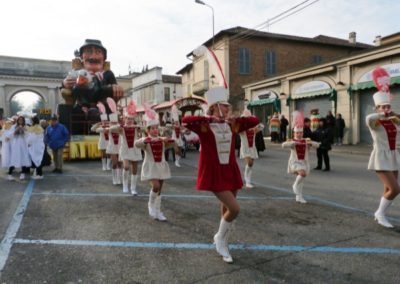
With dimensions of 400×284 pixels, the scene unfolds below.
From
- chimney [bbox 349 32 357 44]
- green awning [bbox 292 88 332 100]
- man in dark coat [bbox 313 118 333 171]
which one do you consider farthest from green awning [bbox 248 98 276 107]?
chimney [bbox 349 32 357 44]

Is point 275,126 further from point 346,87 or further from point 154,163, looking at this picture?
point 154,163

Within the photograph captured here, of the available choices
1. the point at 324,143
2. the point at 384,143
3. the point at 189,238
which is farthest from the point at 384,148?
the point at 324,143

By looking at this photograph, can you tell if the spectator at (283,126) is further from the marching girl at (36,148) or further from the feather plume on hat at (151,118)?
the feather plume on hat at (151,118)

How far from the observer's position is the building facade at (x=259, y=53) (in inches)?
1307

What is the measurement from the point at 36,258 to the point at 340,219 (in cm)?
452

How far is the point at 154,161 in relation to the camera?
6.18m

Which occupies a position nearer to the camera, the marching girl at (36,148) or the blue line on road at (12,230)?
the blue line on road at (12,230)

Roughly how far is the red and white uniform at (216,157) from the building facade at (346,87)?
15961 mm

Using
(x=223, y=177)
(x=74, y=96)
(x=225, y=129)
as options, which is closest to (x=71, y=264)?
(x=223, y=177)

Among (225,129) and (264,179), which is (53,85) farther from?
(225,129)

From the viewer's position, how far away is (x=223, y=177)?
425 centimetres

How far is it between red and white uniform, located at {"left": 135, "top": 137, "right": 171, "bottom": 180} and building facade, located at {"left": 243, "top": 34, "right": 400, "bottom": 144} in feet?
49.9

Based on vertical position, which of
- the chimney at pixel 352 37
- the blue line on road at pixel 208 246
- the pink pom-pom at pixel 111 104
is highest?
the chimney at pixel 352 37

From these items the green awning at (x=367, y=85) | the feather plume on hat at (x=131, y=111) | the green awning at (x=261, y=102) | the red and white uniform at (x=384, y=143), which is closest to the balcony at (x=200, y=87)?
the green awning at (x=261, y=102)
